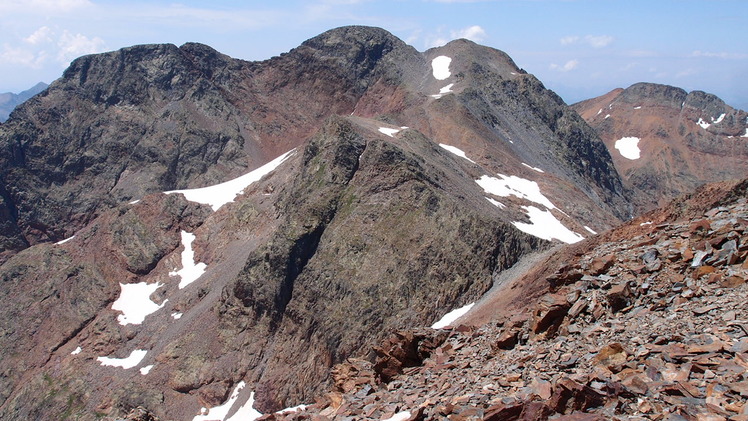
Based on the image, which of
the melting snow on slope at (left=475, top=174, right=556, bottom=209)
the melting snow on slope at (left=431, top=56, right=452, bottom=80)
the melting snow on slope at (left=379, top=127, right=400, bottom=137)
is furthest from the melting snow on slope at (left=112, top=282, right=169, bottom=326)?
the melting snow on slope at (left=431, top=56, right=452, bottom=80)

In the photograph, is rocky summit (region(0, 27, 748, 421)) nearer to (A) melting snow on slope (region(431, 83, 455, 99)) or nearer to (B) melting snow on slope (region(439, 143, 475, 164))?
(B) melting snow on slope (region(439, 143, 475, 164))

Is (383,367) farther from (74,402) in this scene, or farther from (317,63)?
(317,63)

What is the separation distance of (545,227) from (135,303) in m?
41.2

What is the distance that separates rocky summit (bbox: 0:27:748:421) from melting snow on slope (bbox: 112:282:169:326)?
9.7 inches

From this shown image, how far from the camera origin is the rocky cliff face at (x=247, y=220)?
46.1 metres

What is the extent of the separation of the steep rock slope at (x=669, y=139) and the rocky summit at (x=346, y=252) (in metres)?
2.79

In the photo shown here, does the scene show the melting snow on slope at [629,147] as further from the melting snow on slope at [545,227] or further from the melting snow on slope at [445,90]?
the melting snow on slope at [545,227]

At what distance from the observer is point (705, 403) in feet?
39.9

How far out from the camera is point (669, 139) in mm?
→ 140875

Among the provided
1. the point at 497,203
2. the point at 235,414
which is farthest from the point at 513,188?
the point at 235,414

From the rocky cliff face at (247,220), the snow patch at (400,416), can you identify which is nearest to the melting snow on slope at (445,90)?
the rocky cliff face at (247,220)

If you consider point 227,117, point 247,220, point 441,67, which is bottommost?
point 247,220

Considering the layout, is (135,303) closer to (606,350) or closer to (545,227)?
(545,227)

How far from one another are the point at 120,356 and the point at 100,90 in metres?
73.6
